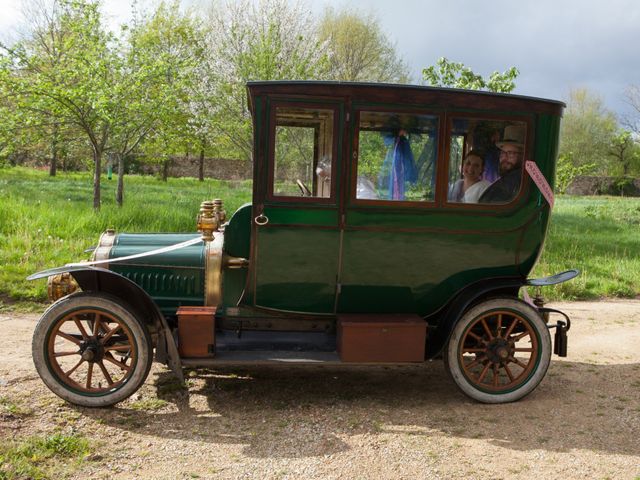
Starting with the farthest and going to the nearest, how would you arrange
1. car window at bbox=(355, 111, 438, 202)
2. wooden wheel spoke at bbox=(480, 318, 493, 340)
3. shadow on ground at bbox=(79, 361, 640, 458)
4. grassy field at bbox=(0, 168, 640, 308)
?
grassy field at bbox=(0, 168, 640, 308)
wooden wheel spoke at bbox=(480, 318, 493, 340)
car window at bbox=(355, 111, 438, 202)
shadow on ground at bbox=(79, 361, 640, 458)

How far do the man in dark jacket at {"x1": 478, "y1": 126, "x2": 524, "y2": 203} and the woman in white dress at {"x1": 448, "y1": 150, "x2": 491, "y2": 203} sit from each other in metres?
0.05

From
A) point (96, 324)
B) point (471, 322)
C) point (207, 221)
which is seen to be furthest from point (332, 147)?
point (96, 324)

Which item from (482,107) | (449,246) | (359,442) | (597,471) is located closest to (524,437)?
(597,471)

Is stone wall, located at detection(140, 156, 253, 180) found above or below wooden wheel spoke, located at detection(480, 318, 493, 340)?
above

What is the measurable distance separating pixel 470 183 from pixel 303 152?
1.33 metres

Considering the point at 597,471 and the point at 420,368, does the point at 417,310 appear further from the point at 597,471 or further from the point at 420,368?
the point at 597,471

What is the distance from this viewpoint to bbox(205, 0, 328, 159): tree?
639 inches

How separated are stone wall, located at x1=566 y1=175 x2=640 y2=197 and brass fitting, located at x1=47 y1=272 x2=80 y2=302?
146ft

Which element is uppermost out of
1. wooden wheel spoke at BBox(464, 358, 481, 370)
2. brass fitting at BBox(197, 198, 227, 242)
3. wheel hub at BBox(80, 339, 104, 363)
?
brass fitting at BBox(197, 198, 227, 242)

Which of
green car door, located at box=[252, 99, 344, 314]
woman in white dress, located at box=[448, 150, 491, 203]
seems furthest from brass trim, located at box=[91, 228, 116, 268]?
A: woman in white dress, located at box=[448, 150, 491, 203]

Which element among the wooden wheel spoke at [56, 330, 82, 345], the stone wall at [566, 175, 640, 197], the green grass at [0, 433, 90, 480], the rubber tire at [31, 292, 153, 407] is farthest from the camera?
the stone wall at [566, 175, 640, 197]

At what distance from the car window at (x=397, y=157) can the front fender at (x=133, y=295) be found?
1701 mm

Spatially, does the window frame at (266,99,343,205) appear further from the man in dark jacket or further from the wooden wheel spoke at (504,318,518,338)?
the wooden wheel spoke at (504,318,518,338)

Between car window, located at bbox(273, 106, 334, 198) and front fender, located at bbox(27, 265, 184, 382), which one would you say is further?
car window, located at bbox(273, 106, 334, 198)
